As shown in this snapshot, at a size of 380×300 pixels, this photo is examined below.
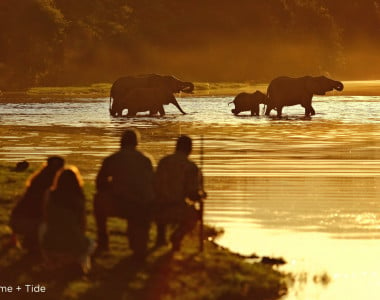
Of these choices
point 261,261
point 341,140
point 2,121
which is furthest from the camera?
point 2,121

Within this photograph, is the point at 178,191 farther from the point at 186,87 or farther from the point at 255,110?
the point at 186,87

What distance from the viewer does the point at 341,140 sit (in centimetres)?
3978

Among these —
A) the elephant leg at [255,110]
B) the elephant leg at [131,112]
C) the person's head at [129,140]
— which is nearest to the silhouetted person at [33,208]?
the person's head at [129,140]

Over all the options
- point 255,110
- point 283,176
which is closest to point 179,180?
point 283,176

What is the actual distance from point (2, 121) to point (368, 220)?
3652 cm

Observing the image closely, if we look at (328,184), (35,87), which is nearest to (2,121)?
(328,184)

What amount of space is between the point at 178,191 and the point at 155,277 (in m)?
1.48

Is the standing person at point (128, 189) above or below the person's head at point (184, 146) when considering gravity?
below

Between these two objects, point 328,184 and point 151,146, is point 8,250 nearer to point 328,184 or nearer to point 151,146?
point 328,184

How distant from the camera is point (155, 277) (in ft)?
44.8

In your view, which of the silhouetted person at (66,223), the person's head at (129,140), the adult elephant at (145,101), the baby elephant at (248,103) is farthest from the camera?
the baby elephant at (248,103)

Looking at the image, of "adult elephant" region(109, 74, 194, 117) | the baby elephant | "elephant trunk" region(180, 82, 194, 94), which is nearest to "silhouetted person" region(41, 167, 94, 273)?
"adult elephant" region(109, 74, 194, 117)

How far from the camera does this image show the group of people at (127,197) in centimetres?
1334

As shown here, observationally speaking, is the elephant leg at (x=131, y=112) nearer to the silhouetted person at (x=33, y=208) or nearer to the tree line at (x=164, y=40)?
the silhouetted person at (x=33, y=208)
